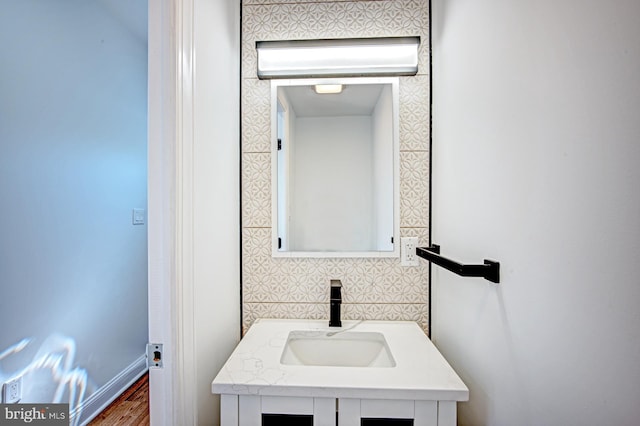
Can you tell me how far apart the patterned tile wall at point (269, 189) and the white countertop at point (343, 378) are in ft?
0.75

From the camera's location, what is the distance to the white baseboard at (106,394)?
154cm

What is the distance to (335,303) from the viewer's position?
3.49 feet

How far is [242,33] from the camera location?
Result: 118cm

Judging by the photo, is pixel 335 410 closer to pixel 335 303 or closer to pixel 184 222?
pixel 335 303

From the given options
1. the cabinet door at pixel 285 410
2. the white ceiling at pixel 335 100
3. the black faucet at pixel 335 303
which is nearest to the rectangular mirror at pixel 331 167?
the white ceiling at pixel 335 100

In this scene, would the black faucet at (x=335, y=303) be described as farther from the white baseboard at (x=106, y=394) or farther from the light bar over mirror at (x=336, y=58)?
the white baseboard at (x=106, y=394)

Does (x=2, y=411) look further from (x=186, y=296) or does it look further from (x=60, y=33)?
(x=60, y=33)

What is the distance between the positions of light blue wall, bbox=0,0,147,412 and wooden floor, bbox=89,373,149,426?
18 cm

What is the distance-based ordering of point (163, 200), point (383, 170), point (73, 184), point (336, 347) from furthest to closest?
point (73, 184)
point (383, 170)
point (336, 347)
point (163, 200)

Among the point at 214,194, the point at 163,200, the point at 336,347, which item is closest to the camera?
the point at 163,200

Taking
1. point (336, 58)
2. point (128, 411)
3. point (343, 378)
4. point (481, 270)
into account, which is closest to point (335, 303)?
point (343, 378)

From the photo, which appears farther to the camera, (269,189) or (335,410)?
(269,189)

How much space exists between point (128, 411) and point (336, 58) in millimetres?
2335

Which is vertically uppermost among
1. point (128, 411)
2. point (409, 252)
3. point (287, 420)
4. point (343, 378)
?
point (409, 252)
